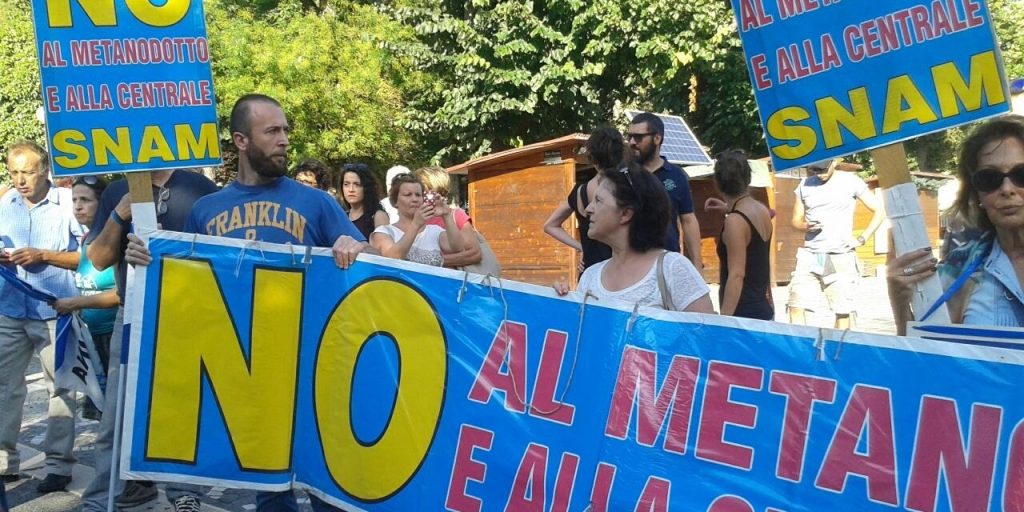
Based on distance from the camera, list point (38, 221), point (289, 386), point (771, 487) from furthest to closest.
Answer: point (38, 221) → point (289, 386) → point (771, 487)

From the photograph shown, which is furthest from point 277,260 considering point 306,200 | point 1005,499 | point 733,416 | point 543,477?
point 1005,499

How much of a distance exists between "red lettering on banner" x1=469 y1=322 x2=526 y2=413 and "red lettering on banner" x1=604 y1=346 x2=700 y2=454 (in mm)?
375

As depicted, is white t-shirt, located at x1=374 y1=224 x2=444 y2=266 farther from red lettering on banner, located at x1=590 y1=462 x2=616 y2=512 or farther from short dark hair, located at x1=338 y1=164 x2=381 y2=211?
red lettering on banner, located at x1=590 y1=462 x2=616 y2=512

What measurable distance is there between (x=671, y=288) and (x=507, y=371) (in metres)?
0.66

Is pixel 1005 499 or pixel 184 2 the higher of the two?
pixel 184 2

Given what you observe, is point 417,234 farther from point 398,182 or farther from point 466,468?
point 466,468

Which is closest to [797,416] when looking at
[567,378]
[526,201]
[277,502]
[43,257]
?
[567,378]

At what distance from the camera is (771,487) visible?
2.69m

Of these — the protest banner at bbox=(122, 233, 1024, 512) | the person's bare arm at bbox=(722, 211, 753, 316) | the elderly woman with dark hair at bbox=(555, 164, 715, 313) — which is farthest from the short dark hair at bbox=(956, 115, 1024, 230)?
the person's bare arm at bbox=(722, 211, 753, 316)

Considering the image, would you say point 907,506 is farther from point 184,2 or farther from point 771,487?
point 184,2

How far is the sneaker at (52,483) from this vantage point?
5.49m

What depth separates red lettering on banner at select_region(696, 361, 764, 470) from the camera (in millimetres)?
2762

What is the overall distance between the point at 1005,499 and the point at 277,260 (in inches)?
108

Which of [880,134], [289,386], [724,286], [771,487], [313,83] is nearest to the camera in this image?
[771,487]
